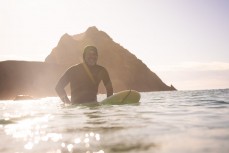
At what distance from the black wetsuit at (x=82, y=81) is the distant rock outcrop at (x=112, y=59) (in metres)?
138

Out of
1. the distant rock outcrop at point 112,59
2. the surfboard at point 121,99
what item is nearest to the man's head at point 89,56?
the surfboard at point 121,99

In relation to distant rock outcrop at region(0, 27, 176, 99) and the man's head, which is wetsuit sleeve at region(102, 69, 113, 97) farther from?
distant rock outcrop at region(0, 27, 176, 99)

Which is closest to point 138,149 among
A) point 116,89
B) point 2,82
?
point 2,82

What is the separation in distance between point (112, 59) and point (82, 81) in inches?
6006

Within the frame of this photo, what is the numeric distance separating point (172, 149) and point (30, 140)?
1.85m

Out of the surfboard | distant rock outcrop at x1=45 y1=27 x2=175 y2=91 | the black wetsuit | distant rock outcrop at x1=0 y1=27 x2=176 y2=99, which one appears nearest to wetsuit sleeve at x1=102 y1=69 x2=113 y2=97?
the black wetsuit

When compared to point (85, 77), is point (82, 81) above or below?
below

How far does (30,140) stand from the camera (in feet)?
11.8

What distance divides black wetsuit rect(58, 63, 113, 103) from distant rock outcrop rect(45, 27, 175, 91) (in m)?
138

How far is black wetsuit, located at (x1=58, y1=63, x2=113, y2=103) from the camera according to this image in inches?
425

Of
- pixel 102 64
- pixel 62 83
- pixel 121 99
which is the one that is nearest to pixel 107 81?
pixel 121 99

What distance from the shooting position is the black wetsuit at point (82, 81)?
1080 cm

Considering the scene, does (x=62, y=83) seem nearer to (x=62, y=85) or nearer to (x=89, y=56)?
(x=62, y=85)

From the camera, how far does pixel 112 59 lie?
163m
